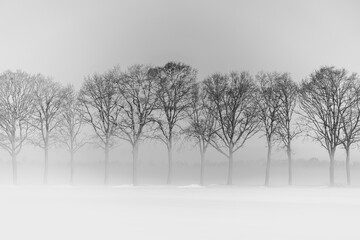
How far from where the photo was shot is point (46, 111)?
212 ft

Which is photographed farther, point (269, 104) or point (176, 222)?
point (269, 104)

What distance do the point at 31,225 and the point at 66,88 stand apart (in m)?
49.9

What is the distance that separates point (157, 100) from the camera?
63125mm

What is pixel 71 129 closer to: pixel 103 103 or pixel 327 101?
pixel 103 103

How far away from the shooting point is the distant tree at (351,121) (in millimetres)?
61188

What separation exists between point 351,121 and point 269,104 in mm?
11282

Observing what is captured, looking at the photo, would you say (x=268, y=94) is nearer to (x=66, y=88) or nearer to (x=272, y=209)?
(x=66, y=88)

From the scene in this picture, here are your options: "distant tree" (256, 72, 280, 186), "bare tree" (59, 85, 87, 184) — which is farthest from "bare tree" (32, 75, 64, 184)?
"distant tree" (256, 72, 280, 186)

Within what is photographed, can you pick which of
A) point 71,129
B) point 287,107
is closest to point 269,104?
point 287,107

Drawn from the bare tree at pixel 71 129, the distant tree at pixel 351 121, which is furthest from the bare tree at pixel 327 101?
the bare tree at pixel 71 129

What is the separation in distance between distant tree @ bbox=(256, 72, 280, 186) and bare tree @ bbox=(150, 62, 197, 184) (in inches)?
398

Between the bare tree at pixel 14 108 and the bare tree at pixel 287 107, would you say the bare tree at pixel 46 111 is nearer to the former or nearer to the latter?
the bare tree at pixel 14 108

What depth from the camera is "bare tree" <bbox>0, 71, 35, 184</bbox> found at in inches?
2483

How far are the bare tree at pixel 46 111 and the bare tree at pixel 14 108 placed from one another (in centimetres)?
98
